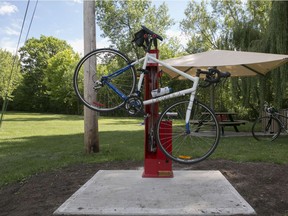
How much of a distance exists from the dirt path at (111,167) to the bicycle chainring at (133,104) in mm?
1578

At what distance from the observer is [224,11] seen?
26.7m

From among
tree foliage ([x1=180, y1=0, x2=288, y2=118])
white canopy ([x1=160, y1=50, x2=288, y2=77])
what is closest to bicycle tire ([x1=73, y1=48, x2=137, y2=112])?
white canopy ([x1=160, y1=50, x2=288, y2=77])

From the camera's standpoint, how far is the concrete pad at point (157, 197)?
12.6ft

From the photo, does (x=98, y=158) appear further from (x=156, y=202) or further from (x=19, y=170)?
(x=156, y=202)

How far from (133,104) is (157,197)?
1.35m

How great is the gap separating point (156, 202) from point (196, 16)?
27539mm

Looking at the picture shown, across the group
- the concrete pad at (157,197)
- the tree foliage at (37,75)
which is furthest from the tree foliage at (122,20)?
the concrete pad at (157,197)

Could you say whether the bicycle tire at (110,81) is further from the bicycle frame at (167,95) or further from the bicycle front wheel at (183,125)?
the bicycle front wheel at (183,125)

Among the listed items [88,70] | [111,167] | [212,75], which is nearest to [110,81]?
[212,75]

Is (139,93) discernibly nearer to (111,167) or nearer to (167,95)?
(167,95)

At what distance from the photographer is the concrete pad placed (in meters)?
3.84

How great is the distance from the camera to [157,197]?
4355 mm

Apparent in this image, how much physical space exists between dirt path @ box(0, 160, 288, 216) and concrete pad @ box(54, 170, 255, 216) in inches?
10.0

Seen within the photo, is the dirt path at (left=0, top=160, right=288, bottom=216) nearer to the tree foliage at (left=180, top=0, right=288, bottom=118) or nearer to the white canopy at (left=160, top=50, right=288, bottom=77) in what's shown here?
the white canopy at (left=160, top=50, right=288, bottom=77)
